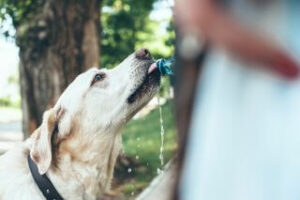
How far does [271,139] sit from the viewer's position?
1.12 m

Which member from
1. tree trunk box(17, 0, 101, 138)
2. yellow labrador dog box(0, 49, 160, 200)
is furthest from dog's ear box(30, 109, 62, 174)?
tree trunk box(17, 0, 101, 138)

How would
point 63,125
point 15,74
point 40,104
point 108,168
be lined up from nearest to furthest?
point 63,125, point 108,168, point 40,104, point 15,74

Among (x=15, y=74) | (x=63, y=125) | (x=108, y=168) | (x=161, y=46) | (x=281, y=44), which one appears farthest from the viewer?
(x=15, y=74)

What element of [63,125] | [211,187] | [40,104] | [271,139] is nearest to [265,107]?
[271,139]

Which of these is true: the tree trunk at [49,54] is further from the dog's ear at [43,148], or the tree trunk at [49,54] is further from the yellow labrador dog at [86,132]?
the dog's ear at [43,148]

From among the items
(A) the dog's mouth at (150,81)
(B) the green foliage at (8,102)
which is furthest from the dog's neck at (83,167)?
(B) the green foliage at (8,102)

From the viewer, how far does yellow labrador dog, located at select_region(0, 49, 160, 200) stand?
367 centimetres

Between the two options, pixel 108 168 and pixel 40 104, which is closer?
pixel 108 168

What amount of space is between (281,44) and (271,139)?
15 centimetres

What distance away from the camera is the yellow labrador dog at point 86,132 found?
3.67 meters

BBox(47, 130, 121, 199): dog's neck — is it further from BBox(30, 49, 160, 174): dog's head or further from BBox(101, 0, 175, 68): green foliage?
BBox(101, 0, 175, 68): green foliage

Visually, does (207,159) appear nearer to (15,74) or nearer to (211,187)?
(211,187)

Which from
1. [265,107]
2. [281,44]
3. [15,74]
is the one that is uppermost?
[281,44]

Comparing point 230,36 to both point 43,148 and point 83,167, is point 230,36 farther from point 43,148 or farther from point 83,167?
point 83,167
